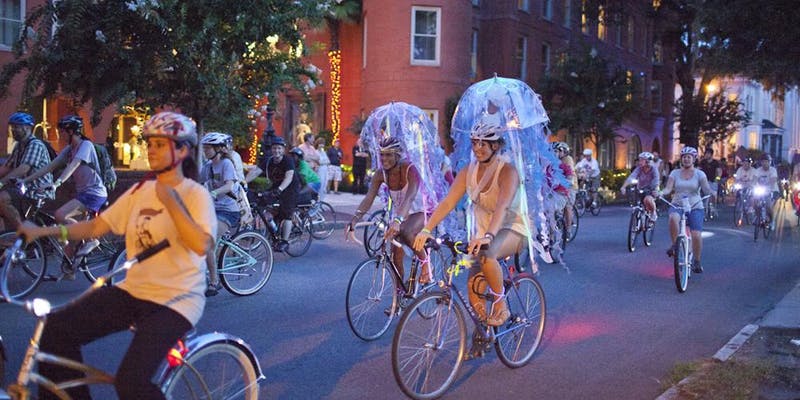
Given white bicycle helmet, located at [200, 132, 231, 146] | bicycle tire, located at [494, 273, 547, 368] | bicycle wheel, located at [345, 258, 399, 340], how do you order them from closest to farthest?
bicycle tire, located at [494, 273, 547, 368]
bicycle wheel, located at [345, 258, 399, 340]
white bicycle helmet, located at [200, 132, 231, 146]

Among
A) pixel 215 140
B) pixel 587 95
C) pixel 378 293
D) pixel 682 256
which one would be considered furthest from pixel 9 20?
pixel 587 95

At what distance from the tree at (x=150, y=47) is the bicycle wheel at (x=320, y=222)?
7.62 ft

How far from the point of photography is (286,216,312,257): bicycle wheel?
13.0 m

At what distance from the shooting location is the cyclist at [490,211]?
5.97 metres

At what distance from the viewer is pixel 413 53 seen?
2825 centimetres

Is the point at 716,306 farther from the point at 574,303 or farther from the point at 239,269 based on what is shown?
the point at 239,269

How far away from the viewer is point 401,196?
307 inches

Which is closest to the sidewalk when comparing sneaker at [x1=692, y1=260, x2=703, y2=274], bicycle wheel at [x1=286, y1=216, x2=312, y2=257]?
sneaker at [x1=692, y1=260, x2=703, y2=274]

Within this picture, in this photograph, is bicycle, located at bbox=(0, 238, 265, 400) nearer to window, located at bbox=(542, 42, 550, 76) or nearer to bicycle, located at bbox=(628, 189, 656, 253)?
bicycle, located at bbox=(628, 189, 656, 253)

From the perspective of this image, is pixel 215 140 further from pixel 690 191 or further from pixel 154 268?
pixel 690 191

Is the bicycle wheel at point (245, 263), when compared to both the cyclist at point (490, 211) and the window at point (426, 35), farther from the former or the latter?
the window at point (426, 35)

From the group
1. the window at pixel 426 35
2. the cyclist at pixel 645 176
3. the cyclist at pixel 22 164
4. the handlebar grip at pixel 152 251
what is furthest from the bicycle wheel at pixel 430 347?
the window at pixel 426 35

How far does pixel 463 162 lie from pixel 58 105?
48.3ft

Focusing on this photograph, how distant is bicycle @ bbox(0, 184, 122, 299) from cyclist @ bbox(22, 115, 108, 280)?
76 mm
